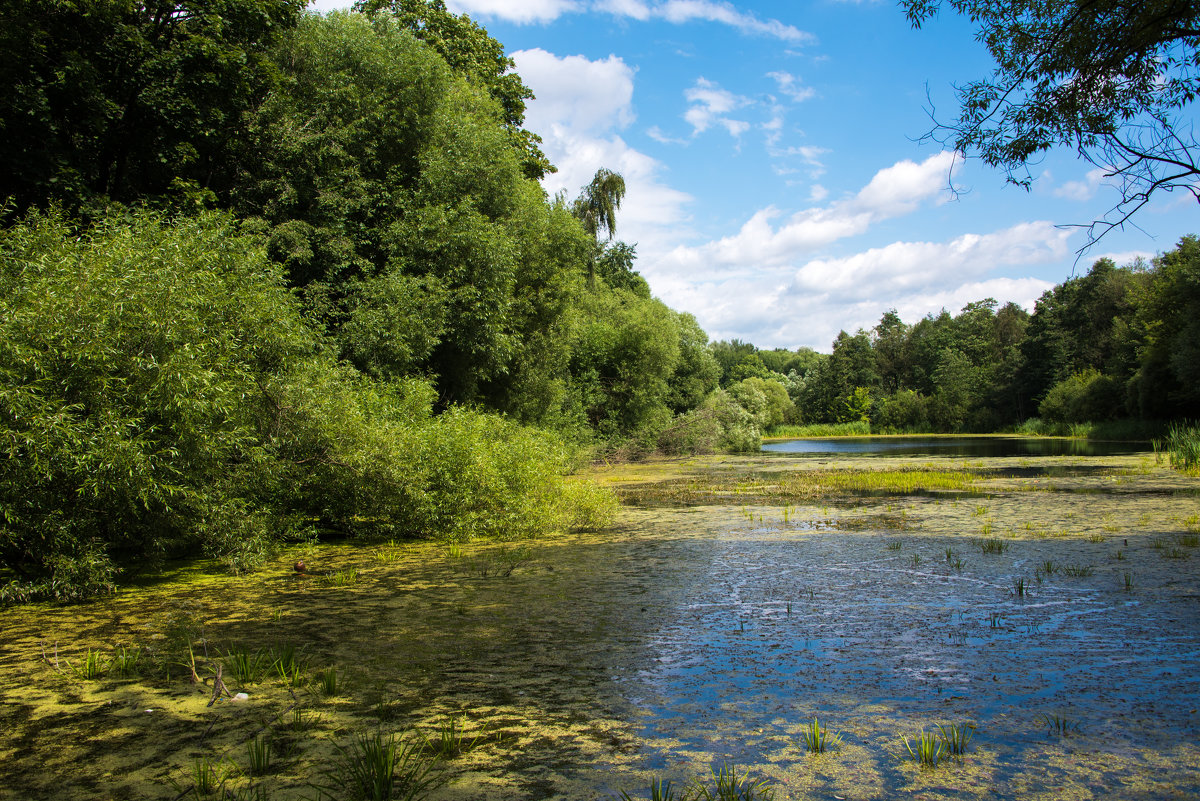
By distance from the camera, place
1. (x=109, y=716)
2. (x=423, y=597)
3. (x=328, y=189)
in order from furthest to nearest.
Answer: (x=328, y=189) < (x=423, y=597) < (x=109, y=716)

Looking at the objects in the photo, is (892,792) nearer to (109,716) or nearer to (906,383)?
(109,716)

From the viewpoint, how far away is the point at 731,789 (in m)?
3.37

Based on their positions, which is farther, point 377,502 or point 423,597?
point 377,502

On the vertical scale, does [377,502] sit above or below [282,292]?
below

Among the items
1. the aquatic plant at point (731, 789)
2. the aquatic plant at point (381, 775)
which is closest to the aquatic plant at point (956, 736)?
the aquatic plant at point (731, 789)

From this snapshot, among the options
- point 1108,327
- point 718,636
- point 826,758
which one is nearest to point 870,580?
point 718,636

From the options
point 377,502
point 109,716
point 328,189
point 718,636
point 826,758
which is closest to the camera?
point 826,758

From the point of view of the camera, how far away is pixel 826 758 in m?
3.92

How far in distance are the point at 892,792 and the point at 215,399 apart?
783 centimetres

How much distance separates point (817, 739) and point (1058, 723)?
1.55m

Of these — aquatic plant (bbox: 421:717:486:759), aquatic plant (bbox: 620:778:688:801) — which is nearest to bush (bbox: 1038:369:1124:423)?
aquatic plant (bbox: 620:778:688:801)

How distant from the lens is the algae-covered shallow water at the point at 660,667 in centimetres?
382

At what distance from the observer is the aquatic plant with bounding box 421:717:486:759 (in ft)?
13.0

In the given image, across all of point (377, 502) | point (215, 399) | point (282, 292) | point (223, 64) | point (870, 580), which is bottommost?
point (870, 580)
